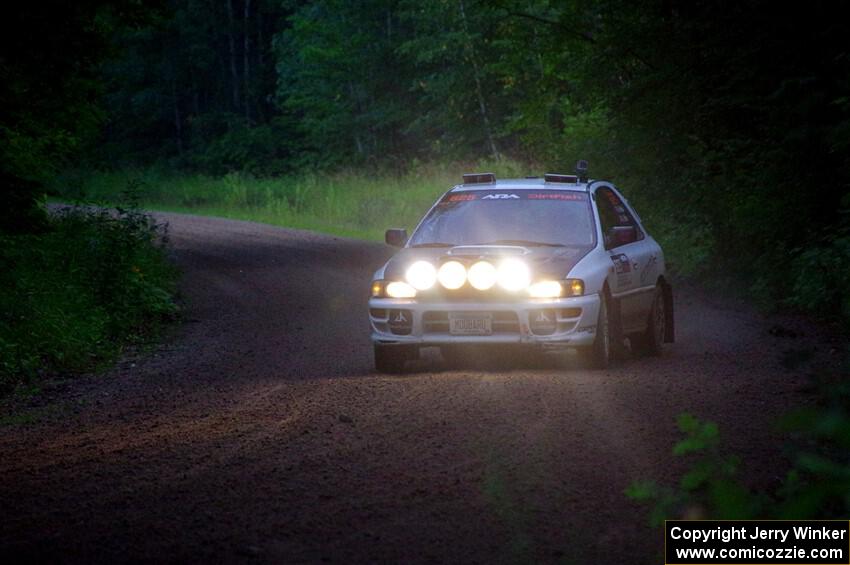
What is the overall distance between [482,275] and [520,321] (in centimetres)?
50

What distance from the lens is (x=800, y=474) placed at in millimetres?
7504

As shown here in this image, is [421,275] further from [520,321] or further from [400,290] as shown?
[520,321]

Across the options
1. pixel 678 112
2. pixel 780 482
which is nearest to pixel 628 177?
pixel 678 112

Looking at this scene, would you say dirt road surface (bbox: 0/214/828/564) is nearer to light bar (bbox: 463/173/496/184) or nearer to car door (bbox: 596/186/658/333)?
car door (bbox: 596/186/658/333)

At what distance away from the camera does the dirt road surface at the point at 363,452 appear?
6113 millimetres

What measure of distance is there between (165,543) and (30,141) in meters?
11.5

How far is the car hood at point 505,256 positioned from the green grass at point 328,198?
16998mm

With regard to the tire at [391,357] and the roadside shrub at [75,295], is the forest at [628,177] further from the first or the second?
the tire at [391,357]

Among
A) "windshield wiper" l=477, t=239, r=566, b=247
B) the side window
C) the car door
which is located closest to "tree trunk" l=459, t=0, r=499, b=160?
the side window

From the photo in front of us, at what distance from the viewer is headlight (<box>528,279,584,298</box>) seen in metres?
11.3

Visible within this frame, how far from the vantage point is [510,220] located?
1256 centimetres

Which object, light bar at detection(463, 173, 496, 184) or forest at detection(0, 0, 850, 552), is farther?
light bar at detection(463, 173, 496, 184)

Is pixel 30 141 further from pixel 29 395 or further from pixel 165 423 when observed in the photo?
pixel 165 423

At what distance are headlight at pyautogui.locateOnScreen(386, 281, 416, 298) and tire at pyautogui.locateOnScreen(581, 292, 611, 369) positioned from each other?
1.56 metres
